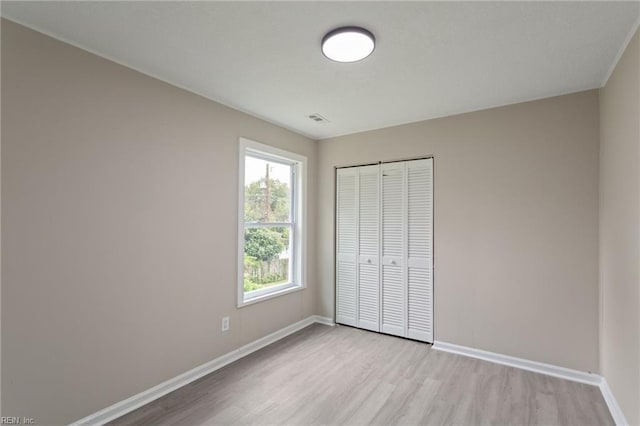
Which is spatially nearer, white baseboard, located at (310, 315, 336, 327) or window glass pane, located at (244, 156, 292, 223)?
window glass pane, located at (244, 156, 292, 223)

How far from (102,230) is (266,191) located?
177 centimetres

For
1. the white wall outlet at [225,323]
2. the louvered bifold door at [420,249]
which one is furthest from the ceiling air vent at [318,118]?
the white wall outlet at [225,323]

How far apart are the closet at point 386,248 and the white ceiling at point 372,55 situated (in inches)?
41.6

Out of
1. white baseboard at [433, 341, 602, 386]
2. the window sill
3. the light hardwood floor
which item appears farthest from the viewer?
the window sill

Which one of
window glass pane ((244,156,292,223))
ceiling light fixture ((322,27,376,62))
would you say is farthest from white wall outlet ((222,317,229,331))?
ceiling light fixture ((322,27,376,62))

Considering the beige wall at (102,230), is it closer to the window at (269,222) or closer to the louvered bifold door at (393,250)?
the window at (269,222)

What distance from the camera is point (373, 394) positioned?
96.8 inches

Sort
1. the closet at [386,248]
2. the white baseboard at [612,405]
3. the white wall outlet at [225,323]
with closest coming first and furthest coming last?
1. the white baseboard at [612,405]
2. the white wall outlet at [225,323]
3. the closet at [386,248]

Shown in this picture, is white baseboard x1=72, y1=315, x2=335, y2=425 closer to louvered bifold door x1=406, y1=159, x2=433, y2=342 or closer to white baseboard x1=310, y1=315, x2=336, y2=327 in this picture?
white baseboard x1=310, y1=315, x2=336, y2=327

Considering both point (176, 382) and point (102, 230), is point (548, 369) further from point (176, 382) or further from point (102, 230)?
point (102, 230)

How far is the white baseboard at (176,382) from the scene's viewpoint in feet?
6.88

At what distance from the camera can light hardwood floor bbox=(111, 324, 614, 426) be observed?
2158 mm

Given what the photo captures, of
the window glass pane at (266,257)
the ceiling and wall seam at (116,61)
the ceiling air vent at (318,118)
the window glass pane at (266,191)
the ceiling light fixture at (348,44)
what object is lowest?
the window glass pane at (266,257)

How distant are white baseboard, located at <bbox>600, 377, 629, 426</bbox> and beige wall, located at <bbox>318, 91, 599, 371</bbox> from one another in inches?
7.5
